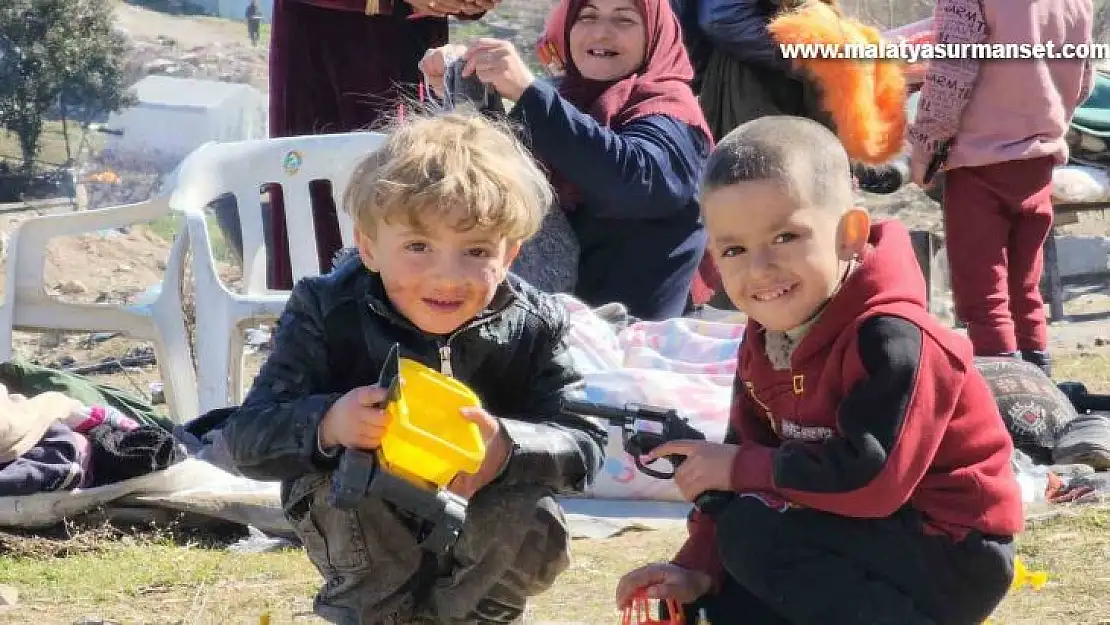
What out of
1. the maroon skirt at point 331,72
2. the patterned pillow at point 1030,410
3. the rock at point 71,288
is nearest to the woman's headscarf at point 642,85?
the maroon skirt at point 331,72

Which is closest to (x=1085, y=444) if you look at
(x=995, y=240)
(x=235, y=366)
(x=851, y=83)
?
(x=995, y=240)

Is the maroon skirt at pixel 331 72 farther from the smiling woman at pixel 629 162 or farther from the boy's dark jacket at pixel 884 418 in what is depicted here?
the boy's dark jacket at pixel 884 418

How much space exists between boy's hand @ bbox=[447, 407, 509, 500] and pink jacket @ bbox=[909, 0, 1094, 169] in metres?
3.31

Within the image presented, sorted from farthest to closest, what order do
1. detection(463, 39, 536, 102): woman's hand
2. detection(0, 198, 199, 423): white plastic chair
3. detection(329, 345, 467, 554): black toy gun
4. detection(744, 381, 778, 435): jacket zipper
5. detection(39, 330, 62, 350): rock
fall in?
1. detection(39, 330, 62, 350): rock
2. detection(0, 198, 199, 423): white plastic chair
3. detection(463, 39, 536, 102): woman's hand
4. detection(744, 381, 778, 435): jacket zipper
5. detection(329, 345, 467, 554): black toy gun

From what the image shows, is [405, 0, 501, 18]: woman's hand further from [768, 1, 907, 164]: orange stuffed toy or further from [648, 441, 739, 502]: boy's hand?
[648, 441, 739, 502]: boy's hand

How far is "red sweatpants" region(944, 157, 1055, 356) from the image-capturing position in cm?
507

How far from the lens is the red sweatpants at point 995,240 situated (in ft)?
16.6

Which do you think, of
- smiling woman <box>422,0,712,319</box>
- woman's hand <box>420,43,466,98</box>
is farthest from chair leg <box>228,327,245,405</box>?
woman's hand <box>420,43,466,98</box>

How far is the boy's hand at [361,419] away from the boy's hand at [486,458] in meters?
0.14

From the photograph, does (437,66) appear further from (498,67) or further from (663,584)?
(663,584)

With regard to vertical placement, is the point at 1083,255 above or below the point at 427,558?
below

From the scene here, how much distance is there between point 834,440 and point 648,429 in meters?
0.34

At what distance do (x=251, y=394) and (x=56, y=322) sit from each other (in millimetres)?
2448

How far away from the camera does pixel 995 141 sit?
5129mm
